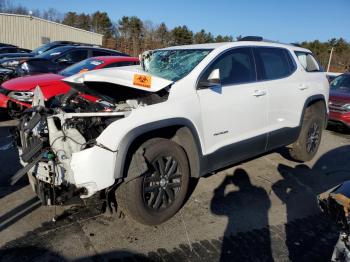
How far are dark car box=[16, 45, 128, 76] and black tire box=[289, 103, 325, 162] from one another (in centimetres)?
647

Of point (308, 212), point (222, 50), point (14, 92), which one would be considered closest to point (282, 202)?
point (308, 212)

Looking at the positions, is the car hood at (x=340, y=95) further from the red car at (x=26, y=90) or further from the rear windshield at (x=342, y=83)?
the red car at (x=26, y=90)

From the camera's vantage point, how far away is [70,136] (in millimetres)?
3449

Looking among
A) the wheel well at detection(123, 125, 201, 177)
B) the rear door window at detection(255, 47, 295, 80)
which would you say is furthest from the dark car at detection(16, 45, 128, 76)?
the wheel well at detection(123, 125, 201, 177)

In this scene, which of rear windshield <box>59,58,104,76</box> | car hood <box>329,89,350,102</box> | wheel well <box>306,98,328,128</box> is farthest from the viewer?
car hood <box>329,89,350,102</box>

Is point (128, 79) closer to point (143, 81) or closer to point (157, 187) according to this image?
point (143, 81)

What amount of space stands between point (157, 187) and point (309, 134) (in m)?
3.32

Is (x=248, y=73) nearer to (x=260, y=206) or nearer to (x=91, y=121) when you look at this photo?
(x=260, y=206)

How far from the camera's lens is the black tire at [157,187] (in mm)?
3494

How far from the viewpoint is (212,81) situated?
12.9ft

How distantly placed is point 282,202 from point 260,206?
0.37m

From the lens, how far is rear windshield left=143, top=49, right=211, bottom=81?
4.16 metres

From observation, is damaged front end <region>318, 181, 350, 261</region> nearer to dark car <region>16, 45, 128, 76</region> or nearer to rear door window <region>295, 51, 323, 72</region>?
rear door window <region>295, 51, 323, 72</region>

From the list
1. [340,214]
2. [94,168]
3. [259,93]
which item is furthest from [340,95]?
[340,214]
